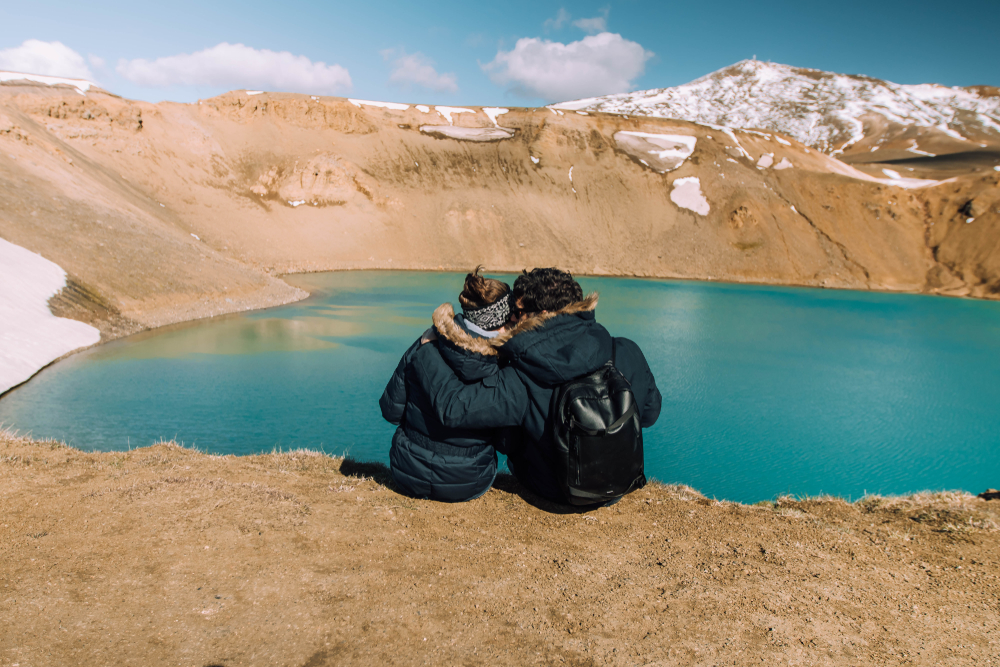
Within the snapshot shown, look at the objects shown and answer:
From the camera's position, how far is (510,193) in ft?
140

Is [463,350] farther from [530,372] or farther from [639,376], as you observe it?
[639,376]

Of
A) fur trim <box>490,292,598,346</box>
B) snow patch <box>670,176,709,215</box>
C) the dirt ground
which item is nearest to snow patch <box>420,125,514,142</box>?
snow patch <box>670,176,709,215</box>

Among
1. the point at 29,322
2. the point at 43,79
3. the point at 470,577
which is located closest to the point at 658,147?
the point at 29,322

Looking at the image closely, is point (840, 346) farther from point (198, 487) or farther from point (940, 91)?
point (940, 91)

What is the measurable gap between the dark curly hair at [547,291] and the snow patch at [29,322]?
1230 centimetres

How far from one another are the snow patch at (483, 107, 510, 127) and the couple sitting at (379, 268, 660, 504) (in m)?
46.5

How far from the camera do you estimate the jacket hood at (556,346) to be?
360 cm

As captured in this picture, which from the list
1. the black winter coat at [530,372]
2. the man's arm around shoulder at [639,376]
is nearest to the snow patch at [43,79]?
the black winter coat at [530,372]

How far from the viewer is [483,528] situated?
13.0 ft

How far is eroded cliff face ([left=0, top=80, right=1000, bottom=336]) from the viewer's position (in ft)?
112

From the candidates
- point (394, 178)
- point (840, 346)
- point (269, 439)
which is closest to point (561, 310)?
point (269, 439)

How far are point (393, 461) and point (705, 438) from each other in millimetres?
7139

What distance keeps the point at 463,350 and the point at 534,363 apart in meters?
0.46

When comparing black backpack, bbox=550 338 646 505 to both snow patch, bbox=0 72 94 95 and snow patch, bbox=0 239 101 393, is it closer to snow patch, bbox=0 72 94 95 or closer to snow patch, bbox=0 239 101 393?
snow patch, bbox=0 239 101 393
